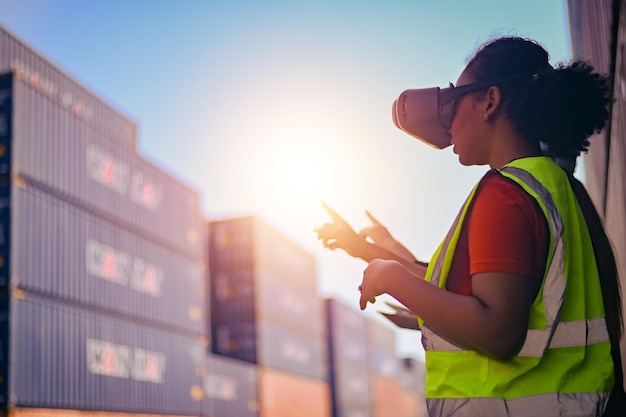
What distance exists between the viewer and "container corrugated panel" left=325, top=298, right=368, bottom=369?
51938mm

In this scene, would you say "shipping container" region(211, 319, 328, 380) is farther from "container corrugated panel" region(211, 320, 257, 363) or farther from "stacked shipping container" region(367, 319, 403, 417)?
"stacked shipping container" region(367, 319, 403, 417)

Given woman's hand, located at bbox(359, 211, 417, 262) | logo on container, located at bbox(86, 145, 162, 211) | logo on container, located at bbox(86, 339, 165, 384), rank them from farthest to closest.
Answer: logo on container, located at bbox(86, 145, 162, 211) < logo on container, located at bbox(86, 339, 165, 384) < woman's hand, located at bbox(359, 211, 417, 262)

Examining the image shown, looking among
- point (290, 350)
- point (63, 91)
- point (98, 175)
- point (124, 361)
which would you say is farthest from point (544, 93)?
point (290, 350)

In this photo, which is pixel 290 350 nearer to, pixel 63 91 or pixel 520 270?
pixel 63 91

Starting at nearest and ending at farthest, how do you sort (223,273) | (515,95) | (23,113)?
1. (515,95)
2. (23,113)
3. (223,273)

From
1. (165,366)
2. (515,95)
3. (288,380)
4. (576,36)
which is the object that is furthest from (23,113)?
(288,380)

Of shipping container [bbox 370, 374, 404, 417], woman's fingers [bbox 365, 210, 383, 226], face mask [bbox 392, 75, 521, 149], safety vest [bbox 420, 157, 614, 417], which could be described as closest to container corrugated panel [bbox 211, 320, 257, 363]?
shipping container [bbox 370, 374, 404, 417]

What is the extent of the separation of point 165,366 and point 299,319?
18143 millimetres

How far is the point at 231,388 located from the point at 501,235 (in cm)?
3189

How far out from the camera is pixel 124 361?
23156 mm

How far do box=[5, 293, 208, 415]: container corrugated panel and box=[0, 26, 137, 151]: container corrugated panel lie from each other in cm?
617

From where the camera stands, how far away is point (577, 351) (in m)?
1.96

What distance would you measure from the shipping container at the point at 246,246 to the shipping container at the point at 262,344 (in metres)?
2.99

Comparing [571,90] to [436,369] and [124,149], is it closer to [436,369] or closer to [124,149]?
[436,369]
